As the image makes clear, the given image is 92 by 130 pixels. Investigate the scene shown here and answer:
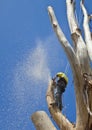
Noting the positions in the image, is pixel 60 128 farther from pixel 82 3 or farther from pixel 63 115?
pixel 82 3

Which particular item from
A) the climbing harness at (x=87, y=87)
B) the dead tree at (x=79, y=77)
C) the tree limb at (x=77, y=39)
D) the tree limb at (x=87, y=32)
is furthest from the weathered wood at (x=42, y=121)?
the tree limb at (x=87, y=32)

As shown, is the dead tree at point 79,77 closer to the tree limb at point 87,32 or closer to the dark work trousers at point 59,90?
the tree limb at point 87,32

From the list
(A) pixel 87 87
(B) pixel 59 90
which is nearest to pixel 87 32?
(B) pixel 59 90

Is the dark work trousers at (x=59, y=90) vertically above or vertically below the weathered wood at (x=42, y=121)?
above

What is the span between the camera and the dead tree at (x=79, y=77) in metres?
A: 4.59

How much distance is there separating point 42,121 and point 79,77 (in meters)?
0.86

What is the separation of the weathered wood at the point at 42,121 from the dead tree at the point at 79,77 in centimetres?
28

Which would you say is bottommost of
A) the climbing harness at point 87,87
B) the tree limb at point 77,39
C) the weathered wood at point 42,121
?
the weathered wood at point 42,121

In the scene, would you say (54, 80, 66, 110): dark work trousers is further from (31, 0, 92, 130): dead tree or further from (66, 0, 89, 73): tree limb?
(66, 0, 89, 73): tree limb

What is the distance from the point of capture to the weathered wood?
14.9 feet

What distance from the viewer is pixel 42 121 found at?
4.65 m

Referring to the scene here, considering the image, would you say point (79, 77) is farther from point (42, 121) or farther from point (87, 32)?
point (87, 32)

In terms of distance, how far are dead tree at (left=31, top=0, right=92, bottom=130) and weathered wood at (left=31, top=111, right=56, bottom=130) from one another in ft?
0.93

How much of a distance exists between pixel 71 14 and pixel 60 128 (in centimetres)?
236
